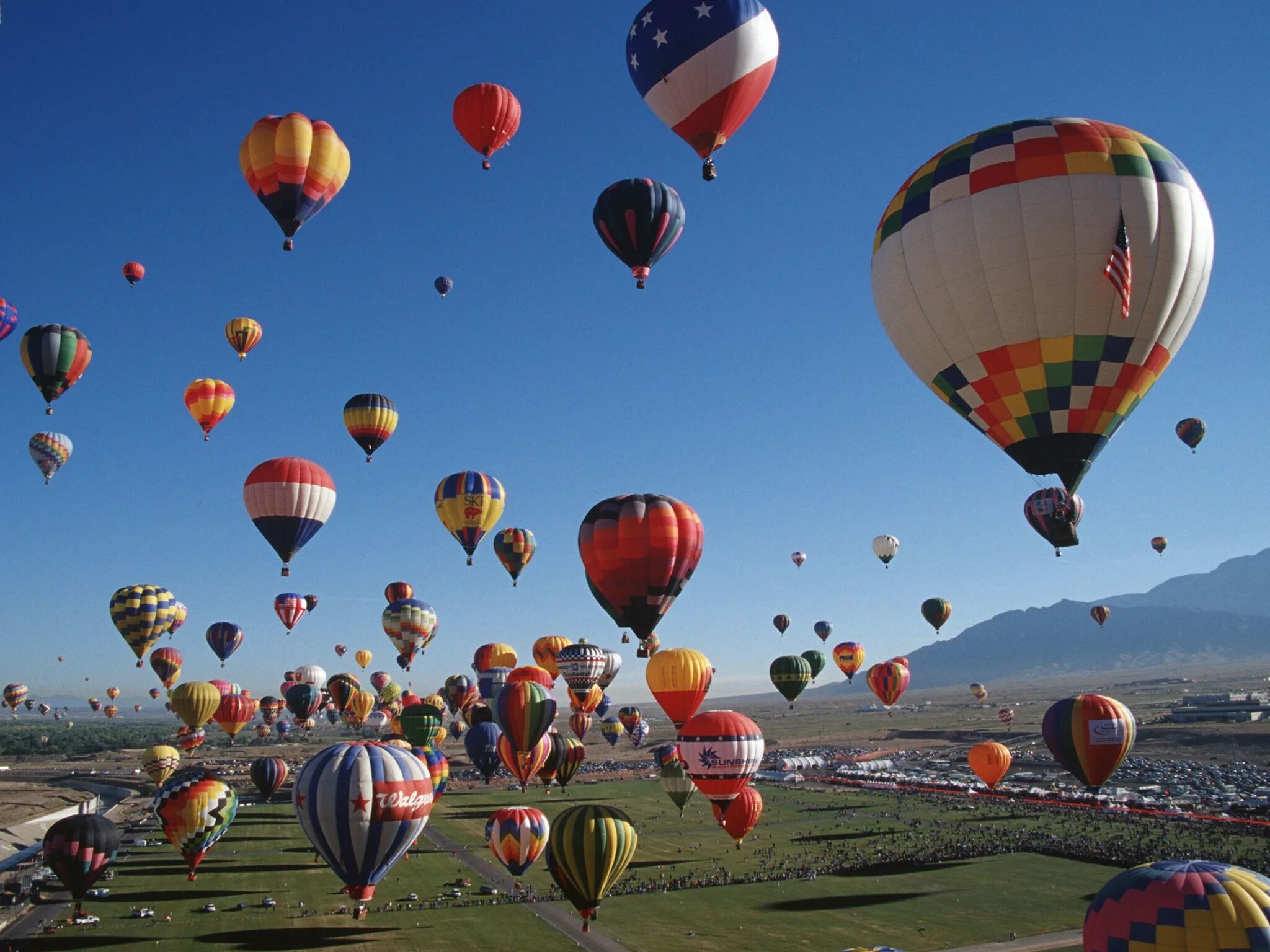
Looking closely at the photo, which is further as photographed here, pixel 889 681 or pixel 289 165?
pixel 889 681

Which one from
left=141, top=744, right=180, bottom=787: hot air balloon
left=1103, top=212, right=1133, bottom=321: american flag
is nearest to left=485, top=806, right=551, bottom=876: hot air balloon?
left=1103, top=212, right=1133, bottom=321: american flag

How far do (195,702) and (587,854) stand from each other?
30.2 m

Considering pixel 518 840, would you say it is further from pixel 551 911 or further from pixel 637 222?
pixel 637 222

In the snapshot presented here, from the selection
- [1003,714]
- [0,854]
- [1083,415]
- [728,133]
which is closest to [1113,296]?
[1083,415]

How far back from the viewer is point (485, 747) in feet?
127

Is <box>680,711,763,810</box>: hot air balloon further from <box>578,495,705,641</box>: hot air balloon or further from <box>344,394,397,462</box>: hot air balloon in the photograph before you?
<box>344,394,397,462</box>: hot air balloon

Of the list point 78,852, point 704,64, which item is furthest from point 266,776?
point 704,64

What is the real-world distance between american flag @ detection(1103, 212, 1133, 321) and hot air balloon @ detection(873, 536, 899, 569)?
40643 millimetres

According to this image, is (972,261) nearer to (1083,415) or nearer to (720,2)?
(1083,415)

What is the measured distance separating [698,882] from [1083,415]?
74.9 feet

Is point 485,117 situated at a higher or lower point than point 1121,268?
higher

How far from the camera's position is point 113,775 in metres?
70.6

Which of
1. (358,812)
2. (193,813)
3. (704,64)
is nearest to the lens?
(704,64)

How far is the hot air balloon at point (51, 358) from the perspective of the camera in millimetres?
30438
